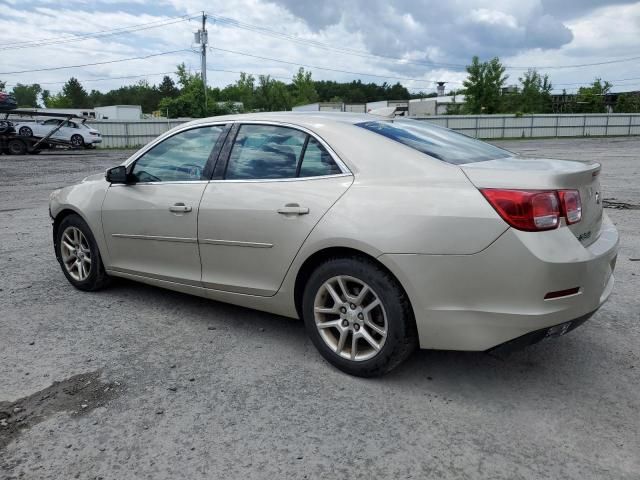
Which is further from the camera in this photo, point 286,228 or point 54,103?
point 54,103

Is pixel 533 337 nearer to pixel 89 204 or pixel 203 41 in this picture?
pixel 89 204

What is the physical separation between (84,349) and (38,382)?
48 centimetres

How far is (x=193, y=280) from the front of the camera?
3.97m

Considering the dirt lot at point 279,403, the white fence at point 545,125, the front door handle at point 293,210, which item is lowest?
the dirt lot at point 279,403

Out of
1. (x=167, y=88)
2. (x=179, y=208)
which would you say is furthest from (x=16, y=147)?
(x=167, y=88)

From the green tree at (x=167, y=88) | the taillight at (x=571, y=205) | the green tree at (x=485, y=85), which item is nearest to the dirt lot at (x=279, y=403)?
the taillight at (x=571, y=205)

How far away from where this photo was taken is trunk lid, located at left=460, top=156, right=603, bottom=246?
108 inches

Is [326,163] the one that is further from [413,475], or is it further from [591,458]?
[591,458]

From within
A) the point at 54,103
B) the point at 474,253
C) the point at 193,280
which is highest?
the point at 54,103

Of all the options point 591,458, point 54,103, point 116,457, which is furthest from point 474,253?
point 54,103

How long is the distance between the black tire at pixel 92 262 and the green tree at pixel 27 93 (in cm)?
14592

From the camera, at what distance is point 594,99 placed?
6538 cm

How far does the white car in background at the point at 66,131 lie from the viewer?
2620cm

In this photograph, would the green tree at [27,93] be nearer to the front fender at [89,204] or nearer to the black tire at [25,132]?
the black tire at [25,132]
